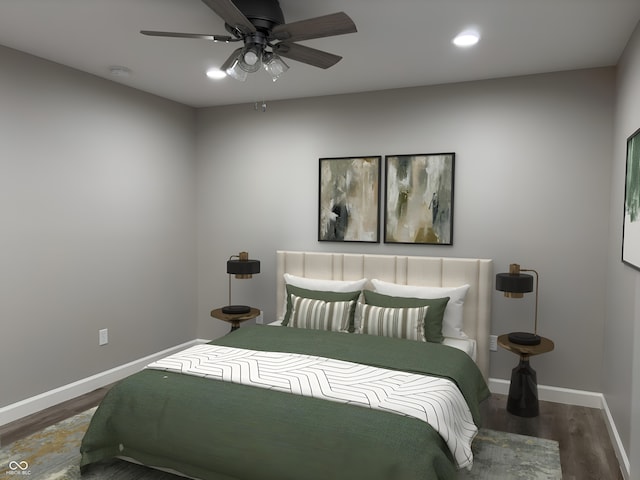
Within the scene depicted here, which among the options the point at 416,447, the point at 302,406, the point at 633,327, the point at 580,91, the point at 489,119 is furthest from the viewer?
the point at 489,119

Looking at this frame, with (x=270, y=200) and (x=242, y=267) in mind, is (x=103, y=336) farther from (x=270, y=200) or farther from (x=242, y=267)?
(x=270, y=200)

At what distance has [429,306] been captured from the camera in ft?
11.5

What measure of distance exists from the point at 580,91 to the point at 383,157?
1602mm

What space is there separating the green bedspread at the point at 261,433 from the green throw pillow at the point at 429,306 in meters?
0.51

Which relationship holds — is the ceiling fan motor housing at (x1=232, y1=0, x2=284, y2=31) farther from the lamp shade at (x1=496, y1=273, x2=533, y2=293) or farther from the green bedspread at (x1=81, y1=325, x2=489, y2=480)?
the lamp shade at (x1=496, y1=273, x2=533, y2=293)

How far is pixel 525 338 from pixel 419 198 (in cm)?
141

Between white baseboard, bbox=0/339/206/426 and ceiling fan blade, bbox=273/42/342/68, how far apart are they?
2996mm

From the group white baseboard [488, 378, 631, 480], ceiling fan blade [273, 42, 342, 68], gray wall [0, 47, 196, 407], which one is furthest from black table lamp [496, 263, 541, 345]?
gray wall [0, 47, 196, 407]

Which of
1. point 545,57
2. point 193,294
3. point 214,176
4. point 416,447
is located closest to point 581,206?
point 545,57

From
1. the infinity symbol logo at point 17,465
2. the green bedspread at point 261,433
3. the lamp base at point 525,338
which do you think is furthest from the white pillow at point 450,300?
the infinity symbol logo at point 17,465

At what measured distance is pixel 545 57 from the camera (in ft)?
10.7

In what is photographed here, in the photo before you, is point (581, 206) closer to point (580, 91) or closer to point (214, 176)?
point (580, 91)

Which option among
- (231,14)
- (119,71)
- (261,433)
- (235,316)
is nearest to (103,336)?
(235,316)

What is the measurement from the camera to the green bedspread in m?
2.02
